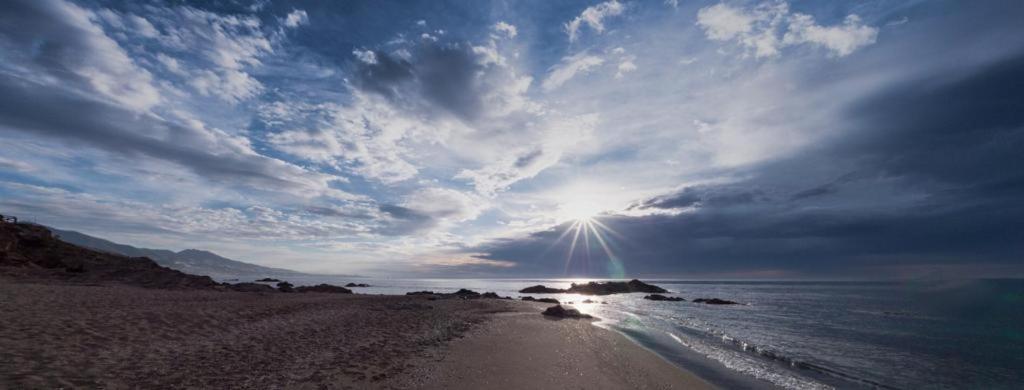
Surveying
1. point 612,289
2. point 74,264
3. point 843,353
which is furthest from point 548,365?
point 612,289

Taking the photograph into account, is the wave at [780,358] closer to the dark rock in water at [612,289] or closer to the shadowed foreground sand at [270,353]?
the shadowed foreground sand at [270,353]

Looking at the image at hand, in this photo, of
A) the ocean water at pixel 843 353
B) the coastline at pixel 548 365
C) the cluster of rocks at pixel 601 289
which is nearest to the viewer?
the coastline at pixel 548 365

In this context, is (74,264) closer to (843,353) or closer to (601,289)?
(843,353)

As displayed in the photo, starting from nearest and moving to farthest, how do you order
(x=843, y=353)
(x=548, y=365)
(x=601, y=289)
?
(x=548, y=365) < (x=843, y=353) < (x=601, y=289)

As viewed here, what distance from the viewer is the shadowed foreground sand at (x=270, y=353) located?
960 centimetres

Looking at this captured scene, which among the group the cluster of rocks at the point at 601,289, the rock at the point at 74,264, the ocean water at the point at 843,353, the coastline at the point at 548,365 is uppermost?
the rock at the point at 74,264

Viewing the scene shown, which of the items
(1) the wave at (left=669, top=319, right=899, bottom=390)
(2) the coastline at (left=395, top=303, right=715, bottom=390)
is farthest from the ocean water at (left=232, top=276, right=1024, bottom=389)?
(2) the coastline at (left=395, top=303, right=715, bottom=390)

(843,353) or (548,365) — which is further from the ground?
(548,365)

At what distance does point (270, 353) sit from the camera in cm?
1304

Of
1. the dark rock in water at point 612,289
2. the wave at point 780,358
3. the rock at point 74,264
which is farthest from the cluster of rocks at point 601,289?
the rock at point 74,264

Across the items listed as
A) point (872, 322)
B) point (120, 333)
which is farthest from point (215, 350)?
point (872, 322)

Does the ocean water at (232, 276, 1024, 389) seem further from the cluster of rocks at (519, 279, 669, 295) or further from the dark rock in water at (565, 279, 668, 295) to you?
the dark rock in water at (565, 279, 668, 295)

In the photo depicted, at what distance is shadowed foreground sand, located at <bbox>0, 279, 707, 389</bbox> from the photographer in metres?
9.60

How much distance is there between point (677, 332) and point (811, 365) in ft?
34.2
